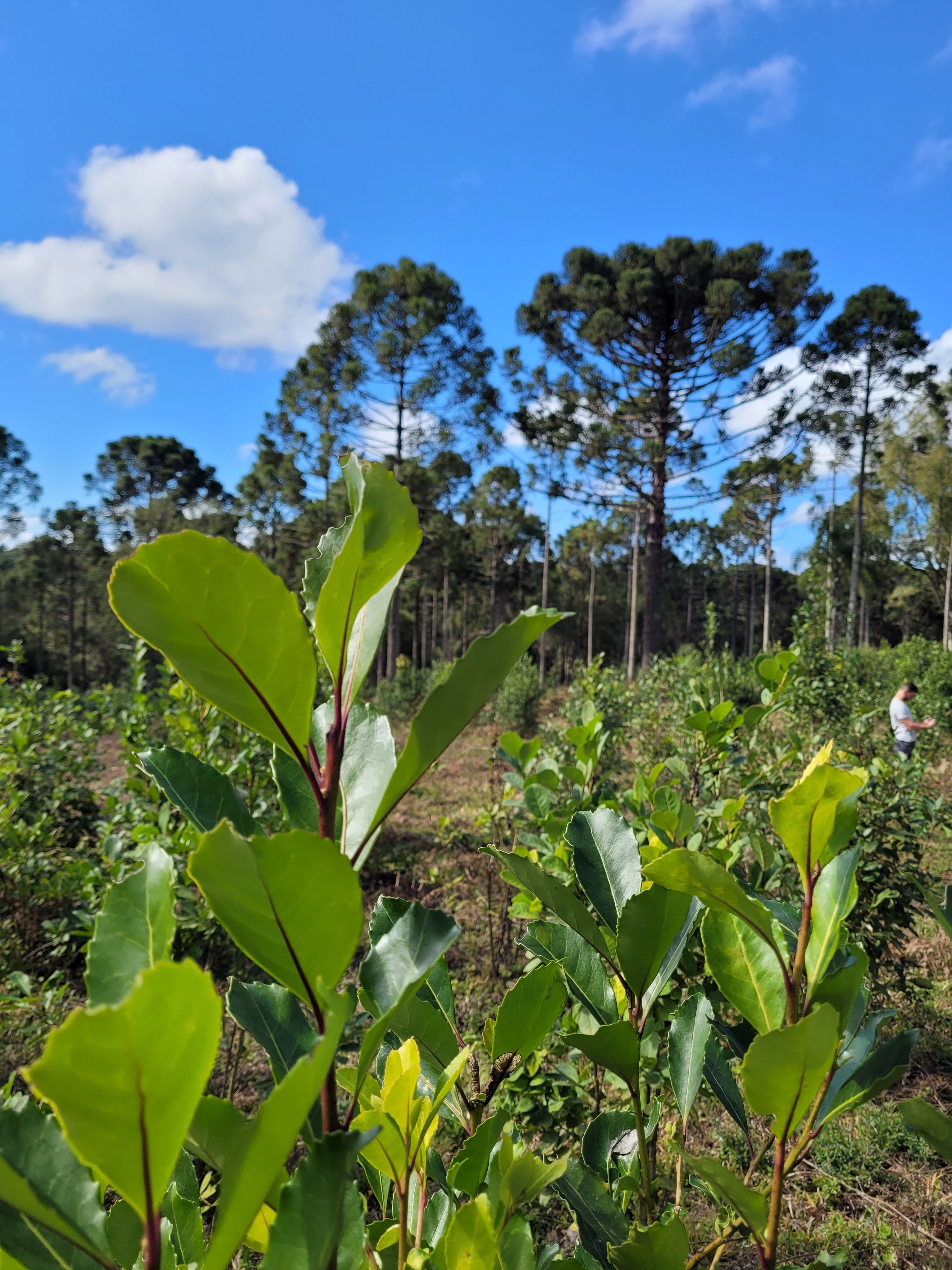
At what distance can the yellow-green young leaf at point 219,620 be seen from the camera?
34 centimetres

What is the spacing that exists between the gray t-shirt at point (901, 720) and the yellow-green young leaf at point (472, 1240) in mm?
7775

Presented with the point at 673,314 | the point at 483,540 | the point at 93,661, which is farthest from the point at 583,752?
the point at 93,661

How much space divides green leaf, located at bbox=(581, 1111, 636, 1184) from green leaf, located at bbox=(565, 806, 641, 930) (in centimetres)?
19

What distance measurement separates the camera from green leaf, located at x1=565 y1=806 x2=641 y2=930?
616 millimetres

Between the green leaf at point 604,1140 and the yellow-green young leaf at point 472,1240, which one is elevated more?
the yellow-green young leaf at point 472,1240

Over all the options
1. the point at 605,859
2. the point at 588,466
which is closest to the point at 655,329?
the point at 588,466

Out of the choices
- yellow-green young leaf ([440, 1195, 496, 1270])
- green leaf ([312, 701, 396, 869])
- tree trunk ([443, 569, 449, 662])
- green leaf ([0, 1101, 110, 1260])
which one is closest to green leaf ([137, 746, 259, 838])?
green leaf ([312, 701, 396, 869])

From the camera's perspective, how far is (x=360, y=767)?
467 millimetres

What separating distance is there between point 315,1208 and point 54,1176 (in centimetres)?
14

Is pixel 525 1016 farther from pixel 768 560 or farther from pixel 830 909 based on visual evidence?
pixel 768 560

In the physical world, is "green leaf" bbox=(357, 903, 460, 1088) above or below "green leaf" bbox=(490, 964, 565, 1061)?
above

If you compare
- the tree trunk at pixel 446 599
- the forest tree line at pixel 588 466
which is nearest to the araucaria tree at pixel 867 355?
the forest tree line at pixel 588 466

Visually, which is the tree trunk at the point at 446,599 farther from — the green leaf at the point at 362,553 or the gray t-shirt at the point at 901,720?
the green leaf at the point at 362,553

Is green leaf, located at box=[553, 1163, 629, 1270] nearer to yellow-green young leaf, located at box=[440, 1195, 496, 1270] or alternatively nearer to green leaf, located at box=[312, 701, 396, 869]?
yellow-green young leaf, located at box=[440, 1195, 496, 1270]
